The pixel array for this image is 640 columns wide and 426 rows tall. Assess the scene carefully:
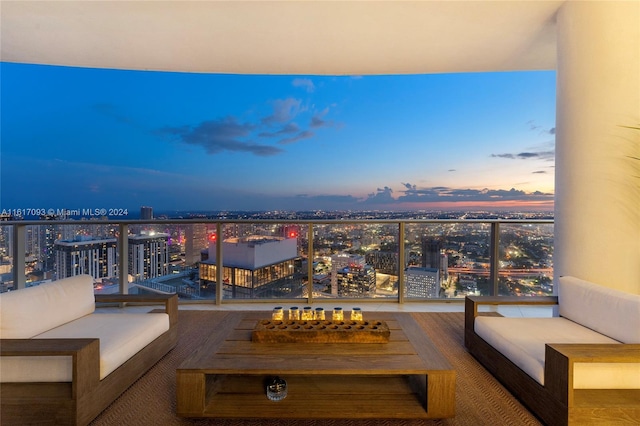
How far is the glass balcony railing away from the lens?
4.12 m

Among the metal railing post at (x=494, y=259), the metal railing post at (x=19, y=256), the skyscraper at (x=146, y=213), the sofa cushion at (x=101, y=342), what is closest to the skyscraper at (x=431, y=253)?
the metal railing post at (x=494, y=259)

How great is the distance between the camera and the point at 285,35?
356cm

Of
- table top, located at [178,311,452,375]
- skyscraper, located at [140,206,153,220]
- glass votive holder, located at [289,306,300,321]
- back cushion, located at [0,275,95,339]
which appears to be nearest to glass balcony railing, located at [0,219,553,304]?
skyscraper, located at [140,206,153,220]

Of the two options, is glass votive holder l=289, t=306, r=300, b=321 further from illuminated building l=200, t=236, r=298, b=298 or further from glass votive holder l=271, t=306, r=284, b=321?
illuminated building l=200, t=236, r=298, b=298

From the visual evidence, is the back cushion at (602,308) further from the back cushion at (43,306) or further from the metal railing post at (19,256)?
the metal railing post at (19,256)

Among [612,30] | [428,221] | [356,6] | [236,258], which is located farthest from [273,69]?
[612,30]

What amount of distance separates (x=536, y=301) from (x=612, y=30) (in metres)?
2.33

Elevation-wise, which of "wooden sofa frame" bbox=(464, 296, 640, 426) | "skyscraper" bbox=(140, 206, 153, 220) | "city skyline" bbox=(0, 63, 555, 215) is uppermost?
"city skyline" bbox=(0, 63, 555, 215)

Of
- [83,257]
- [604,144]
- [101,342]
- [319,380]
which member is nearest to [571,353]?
[319,380]

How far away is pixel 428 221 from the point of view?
14.1 feet

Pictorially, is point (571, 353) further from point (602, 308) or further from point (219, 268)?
point (219, 268)

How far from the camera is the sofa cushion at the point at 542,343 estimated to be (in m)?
1.67

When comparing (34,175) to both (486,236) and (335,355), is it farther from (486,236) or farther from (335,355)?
(486,236)

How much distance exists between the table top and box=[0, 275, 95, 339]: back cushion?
1030 mm
